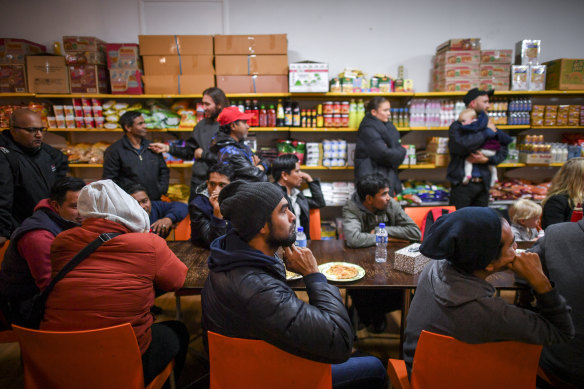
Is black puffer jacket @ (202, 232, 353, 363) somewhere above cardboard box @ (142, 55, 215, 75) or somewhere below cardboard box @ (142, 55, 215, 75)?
below

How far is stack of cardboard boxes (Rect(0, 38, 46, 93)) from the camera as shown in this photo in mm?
Answer: 4297

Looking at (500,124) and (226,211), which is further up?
(500,124)

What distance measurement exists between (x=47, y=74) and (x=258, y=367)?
4.78 meters

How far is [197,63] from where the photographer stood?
174 inches

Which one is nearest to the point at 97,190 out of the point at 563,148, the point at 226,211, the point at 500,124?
the point at 226,211

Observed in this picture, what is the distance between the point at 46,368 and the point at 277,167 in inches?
84.3

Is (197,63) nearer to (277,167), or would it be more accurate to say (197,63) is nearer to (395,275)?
(277,167)

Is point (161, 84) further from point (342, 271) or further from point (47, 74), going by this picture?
point (342, 271)

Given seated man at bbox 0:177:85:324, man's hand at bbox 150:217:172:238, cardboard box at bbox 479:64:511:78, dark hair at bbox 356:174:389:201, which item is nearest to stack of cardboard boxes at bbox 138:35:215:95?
man's hand at bbox 150:217:172:238

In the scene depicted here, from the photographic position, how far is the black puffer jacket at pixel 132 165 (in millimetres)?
3516

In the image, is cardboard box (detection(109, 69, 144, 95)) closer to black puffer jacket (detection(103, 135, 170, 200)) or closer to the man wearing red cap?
black puffer jacket (detection(103, 135, 170, 200))

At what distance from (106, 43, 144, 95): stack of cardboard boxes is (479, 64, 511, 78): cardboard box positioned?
14.4 feet

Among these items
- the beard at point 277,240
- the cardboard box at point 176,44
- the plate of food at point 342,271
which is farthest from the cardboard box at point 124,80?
the beard at point 277,240

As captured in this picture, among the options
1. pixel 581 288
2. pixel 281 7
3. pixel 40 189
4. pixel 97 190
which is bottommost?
pixel 581 288
